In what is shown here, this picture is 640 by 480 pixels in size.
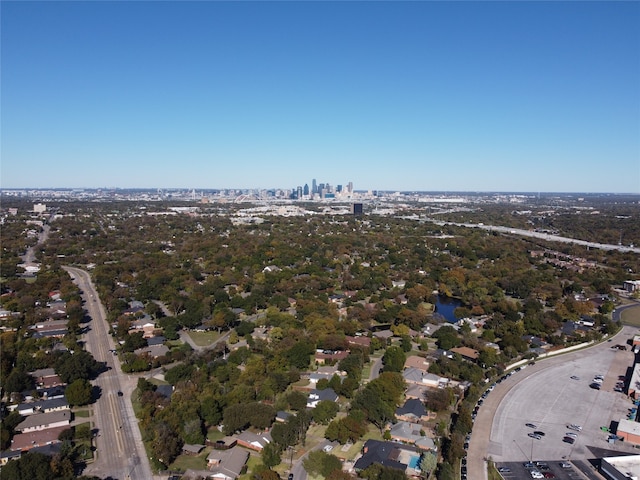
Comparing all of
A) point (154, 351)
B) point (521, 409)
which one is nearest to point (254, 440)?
point (154, 351)

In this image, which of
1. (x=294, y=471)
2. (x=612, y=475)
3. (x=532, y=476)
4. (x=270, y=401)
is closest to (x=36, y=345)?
(x=270, y=401)

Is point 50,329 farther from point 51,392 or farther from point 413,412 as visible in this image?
point 413,412

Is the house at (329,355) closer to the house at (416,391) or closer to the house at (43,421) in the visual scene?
the house at (416,391)

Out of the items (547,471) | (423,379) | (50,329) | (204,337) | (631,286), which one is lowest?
(547,471)

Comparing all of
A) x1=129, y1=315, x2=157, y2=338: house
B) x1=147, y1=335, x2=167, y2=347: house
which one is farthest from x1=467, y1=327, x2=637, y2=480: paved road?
x1=129, y1=315, x2=157, y2=338: house

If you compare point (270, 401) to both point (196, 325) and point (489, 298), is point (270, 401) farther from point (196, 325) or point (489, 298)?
point (489, 298)

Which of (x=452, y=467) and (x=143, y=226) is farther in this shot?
(x=143, y=226)
